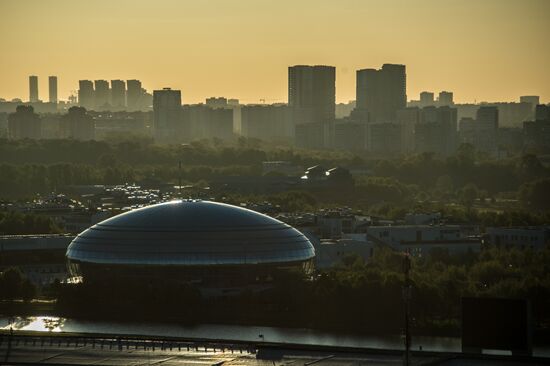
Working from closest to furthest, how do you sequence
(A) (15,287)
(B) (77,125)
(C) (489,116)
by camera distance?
(A) (15,287), (B) (77,125), (C) (489,116)

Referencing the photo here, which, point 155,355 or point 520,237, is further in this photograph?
point 520,237

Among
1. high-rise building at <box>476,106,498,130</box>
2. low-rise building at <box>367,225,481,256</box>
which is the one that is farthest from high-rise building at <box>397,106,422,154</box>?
low-rise building at <box>367,225,481,256</box>

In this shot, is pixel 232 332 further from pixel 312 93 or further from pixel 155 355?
pixel 312 93

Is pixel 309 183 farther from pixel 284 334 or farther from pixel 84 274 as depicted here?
pixel 284 334

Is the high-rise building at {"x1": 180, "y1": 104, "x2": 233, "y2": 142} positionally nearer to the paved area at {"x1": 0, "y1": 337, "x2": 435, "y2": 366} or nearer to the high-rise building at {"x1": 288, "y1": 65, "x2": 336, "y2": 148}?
the high-rise building at {"x1": 288, "y1": 65, "x2": 336, "y2": 148}

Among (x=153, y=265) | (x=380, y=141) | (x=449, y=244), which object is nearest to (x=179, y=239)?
(x=153, y=265)

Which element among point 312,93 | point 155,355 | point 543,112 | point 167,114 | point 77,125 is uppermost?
point 312,93

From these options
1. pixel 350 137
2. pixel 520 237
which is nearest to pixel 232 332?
pixel 520 237
